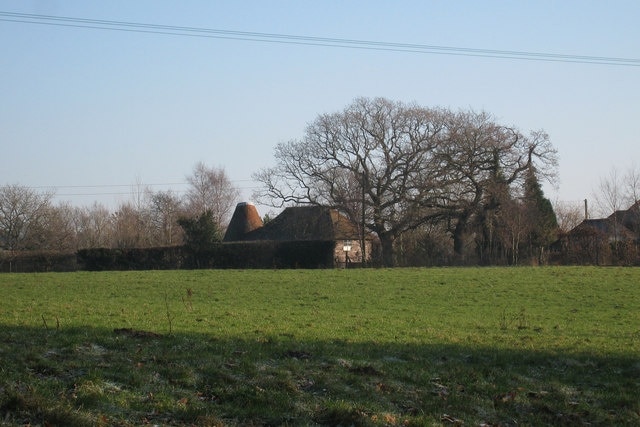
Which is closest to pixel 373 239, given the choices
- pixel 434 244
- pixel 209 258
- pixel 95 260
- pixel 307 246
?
pixel 434 244

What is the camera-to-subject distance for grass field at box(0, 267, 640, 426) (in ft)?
24.9

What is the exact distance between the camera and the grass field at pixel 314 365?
759cm

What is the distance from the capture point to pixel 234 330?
1448 centimetres

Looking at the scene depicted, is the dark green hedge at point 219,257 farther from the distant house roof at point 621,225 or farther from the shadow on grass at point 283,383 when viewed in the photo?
the shadow on grass at point 283,383

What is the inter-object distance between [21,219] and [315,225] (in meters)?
31.8

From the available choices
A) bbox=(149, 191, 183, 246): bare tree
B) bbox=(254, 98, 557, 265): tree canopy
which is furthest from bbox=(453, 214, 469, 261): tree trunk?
bbox=(149, 191, 183, 246): bare tree

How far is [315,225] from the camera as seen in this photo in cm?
6650

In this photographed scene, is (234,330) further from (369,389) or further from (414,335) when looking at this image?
(369,389)

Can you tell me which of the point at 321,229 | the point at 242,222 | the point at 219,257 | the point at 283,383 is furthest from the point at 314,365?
the point at 242,222

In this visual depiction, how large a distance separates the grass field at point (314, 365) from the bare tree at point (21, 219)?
5592cm

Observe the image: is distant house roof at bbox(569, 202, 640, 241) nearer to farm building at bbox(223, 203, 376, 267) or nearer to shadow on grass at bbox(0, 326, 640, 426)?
farm building at bbox(223, 203, 376, 267)

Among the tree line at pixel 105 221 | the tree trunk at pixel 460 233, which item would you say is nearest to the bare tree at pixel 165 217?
the tree line at pixel 105 221

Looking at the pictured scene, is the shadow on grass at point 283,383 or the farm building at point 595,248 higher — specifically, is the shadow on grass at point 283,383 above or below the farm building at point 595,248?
below

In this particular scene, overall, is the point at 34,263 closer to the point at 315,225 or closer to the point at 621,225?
the point at 315,225
